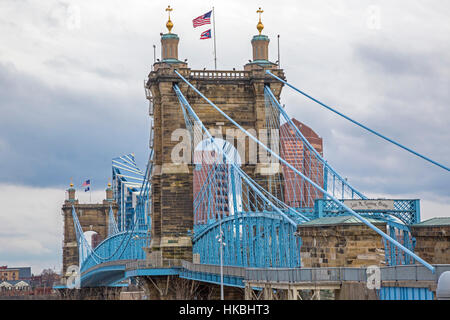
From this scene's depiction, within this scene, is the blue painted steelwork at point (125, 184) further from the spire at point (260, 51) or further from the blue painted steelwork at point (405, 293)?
the blue painted steelwork at point (405, 293)

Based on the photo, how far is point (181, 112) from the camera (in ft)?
251

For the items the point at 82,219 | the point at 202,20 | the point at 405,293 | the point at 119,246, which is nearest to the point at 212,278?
the point at 202,20

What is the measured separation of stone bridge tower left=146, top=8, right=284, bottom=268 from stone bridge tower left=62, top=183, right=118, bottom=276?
84771 millimetres

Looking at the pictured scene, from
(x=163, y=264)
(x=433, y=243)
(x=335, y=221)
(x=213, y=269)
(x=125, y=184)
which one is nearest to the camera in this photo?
(x=335, y=221)

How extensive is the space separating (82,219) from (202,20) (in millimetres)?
97840

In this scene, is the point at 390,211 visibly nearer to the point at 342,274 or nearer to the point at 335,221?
the point at 335,221

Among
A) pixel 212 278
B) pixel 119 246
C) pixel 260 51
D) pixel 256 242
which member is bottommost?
pixel 212 278

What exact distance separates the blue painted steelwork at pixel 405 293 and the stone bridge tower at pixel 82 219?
130 m

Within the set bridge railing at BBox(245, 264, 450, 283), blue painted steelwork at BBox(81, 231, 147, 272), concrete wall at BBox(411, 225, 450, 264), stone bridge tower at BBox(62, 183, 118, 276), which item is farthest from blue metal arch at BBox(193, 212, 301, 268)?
stone bridge tower at BBox(62, 183, 118, 276)

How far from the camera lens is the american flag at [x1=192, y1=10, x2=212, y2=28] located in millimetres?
71375

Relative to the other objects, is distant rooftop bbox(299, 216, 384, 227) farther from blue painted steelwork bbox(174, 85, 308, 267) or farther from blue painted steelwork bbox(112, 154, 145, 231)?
blue painted steelwork bbox(112, 154, 145, 231)

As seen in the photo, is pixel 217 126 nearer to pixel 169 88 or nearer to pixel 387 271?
pixel 169 88

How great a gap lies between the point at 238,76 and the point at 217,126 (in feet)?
15.8

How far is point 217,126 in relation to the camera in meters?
76.5
